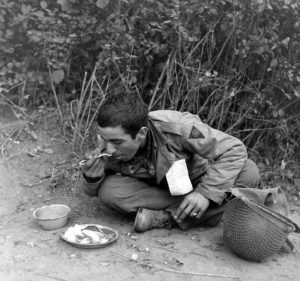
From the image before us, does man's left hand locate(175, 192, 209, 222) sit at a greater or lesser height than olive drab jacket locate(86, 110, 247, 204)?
lesser

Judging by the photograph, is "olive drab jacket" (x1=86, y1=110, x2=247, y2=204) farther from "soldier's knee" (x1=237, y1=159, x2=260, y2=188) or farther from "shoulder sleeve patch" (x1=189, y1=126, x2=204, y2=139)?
"soldier's knee" (x1=237, y1=159, x2=260, y2=188)

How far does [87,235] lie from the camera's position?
3.11 metres

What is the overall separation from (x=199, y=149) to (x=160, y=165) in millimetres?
277

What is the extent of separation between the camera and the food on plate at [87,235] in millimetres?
3057

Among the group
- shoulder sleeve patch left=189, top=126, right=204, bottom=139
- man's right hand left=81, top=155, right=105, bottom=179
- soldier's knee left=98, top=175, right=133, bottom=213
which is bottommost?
soldier's knee left=98, top=175, right=133, bottom=213

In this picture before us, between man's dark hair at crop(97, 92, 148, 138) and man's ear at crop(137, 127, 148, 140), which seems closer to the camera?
man's dark hair at crop(97, 92, 148, 138)

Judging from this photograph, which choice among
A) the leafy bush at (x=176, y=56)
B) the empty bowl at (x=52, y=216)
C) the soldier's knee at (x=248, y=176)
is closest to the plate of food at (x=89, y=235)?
the empty bowl at (x=52, y=216)

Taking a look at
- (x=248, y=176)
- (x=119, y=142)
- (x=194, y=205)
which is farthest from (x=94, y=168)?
(x=248, y=176)

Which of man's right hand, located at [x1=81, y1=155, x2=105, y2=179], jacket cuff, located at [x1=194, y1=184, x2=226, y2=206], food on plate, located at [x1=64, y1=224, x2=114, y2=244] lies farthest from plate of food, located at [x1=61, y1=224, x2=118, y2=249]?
jacket cuff, located at [x1=194, y1=184, x2=226, y2=206]

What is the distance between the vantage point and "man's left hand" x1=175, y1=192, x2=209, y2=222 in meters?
3.13

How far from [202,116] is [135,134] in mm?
1452

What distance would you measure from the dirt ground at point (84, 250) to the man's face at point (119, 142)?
1.82 feet

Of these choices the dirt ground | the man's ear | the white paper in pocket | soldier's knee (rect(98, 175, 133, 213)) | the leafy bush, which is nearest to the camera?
the dirt ground

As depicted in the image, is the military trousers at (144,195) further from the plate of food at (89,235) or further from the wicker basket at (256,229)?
the wicker basket at (256,229)
